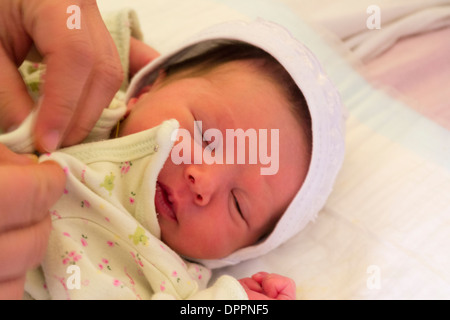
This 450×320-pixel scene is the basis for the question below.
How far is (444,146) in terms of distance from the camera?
1.17 m

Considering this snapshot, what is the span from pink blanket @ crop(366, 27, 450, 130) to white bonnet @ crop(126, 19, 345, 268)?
0.33 m

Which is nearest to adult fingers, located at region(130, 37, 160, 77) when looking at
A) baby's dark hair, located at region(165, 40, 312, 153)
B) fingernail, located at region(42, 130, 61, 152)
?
baby's dark hair, located at region(165, 40, 312, 153)

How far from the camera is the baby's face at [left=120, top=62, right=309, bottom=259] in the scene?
2.91 ft

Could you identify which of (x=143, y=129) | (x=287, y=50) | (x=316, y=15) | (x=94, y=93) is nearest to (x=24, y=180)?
(x=94, y=93)

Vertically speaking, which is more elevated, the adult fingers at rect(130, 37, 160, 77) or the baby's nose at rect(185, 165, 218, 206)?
the adult fingers at rect(130, 37, 160, 77)

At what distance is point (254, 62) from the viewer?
3.42 feet

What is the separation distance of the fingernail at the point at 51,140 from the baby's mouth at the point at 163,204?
213mm

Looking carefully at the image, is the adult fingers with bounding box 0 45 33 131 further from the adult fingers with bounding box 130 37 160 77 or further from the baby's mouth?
the adult fingers with bounding box 130 37 160 77

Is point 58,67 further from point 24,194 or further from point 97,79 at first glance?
point 24,194

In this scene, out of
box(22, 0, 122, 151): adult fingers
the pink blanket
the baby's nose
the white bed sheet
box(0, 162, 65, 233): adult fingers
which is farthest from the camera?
the pink blanket

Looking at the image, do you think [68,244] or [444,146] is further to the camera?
[444,146]

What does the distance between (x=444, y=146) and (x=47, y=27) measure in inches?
35.4

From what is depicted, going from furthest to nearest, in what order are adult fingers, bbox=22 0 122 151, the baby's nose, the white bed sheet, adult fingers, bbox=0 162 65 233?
the white bed sheet, the baby's nose, adult fingers, bbox=22 0 122 151, adult fingers, bbox=0 162 65 233
